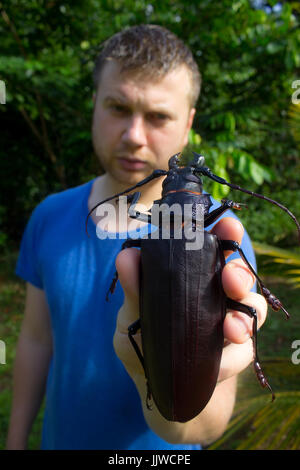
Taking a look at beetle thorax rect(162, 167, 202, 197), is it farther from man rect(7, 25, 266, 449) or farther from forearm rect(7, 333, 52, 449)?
forearm rect(7, 333, 52, 449)

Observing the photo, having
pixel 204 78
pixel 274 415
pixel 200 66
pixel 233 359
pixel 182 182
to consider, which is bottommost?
pixel 274 415

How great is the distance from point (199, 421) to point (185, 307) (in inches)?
28.5

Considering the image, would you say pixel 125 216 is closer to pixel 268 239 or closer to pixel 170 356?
pixel 170 356

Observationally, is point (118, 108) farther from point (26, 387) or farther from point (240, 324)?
point (26, 387)

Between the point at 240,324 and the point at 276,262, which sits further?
the point at 276,262

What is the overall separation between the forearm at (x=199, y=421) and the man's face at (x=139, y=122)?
1057 millimetres

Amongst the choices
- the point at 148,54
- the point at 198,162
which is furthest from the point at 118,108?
the point at 198,162

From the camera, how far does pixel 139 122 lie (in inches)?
74.4

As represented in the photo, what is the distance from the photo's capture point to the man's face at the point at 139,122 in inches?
74.1

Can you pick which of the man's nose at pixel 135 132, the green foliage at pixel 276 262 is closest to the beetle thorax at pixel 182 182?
the man's nose at pixel 135 132

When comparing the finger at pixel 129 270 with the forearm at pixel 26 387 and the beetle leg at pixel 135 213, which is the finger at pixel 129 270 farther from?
the forearm at pixel 26 387

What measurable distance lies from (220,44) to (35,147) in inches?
199

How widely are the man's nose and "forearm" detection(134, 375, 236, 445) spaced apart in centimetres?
109

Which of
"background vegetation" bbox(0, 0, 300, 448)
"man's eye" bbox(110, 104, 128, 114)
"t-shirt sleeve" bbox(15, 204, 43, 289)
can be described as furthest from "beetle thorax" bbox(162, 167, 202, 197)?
"background vegetation" bbox(0, 0, 300, 448)
